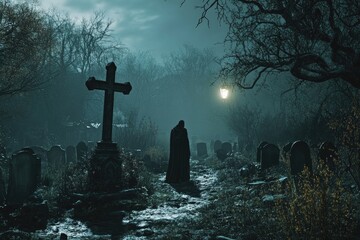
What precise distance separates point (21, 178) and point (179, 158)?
5722 millimetres

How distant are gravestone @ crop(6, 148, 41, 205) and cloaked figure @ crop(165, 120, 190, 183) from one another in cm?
524

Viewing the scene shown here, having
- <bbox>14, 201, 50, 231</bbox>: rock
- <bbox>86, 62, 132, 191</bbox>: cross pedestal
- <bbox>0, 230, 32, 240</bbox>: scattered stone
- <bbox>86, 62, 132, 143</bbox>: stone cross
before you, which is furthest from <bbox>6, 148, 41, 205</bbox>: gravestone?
<bbox>0, 230, 32, 240</bbox>: scattered stone

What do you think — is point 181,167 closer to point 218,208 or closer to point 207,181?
point 207,181

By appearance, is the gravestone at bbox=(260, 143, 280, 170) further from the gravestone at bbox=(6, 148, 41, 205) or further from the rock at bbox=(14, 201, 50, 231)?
the rock at bbox=(14, 201, 50, 231)

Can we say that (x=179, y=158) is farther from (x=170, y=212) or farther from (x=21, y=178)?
(x=21, y=178)

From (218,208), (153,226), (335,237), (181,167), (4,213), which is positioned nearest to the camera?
(335,237)

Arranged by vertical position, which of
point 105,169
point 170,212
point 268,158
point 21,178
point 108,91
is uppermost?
point 108,91

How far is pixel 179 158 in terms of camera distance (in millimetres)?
12711

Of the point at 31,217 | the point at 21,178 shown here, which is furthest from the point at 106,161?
the point at 31,217

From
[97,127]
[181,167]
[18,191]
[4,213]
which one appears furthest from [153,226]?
[97,127]

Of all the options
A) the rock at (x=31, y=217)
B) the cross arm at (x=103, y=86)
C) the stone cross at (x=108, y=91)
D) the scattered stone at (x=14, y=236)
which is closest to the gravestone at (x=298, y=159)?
the stone cross at (x=108, y=91)

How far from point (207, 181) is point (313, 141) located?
733 cm

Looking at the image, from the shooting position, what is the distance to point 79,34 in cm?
3875

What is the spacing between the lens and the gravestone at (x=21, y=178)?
28.9 feet
